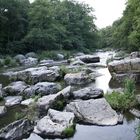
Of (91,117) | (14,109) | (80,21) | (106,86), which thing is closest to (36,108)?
(14,109)

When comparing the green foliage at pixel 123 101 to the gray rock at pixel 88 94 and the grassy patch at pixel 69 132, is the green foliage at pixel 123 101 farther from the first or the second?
the grassy patch at pixel 69 132

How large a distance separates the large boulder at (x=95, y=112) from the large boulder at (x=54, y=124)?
54 centimetres

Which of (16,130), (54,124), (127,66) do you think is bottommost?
(16,130)

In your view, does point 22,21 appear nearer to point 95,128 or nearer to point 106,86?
point 106,86

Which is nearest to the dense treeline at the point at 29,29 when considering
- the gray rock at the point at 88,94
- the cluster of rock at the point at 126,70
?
the cluster of rock at the point at 126,70

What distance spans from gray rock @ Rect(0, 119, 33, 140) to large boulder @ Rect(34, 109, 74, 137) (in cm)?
35

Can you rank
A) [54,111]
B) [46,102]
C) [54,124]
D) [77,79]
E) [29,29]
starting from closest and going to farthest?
[54,124] < [54,111] < [46,102] < [77,79] < [29,29]

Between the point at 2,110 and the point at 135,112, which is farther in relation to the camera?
the point at 2,110

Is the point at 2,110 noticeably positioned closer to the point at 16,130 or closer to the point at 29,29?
the point at 16,130

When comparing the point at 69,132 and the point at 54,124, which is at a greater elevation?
the point at 54,124

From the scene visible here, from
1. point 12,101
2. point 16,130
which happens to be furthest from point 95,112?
point 12,101

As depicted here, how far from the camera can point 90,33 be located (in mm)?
68000

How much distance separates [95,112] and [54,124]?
198 centimetres

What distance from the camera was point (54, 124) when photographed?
10.3 m
